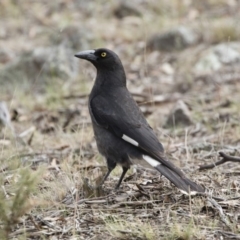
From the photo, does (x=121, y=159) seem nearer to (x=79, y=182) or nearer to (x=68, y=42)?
(x=79, y=182)

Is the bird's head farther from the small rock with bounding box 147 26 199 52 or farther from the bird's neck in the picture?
the small rock with bounding box 147 26 199 52

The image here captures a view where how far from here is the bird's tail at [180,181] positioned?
4.29m

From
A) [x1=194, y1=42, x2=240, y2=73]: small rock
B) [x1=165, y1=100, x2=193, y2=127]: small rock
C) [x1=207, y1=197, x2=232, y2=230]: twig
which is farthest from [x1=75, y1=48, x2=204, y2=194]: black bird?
[x1=194, y1=42, x2=240, y2=73]: small rock

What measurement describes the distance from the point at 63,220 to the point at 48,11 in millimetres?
9116

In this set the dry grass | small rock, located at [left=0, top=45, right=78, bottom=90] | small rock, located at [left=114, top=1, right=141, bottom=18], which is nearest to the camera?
the dry grass

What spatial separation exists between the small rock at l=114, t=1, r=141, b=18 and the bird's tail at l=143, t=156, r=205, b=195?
7.72m

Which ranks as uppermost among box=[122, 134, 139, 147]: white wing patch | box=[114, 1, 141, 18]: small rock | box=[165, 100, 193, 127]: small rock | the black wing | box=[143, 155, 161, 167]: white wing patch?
box=[114, 1, 141, 18]: small rock

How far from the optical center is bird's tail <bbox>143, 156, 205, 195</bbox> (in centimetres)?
429

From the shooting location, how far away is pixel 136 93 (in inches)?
313

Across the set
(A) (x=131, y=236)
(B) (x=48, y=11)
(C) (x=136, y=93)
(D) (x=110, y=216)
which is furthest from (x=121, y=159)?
(B) (x=48, y=11)

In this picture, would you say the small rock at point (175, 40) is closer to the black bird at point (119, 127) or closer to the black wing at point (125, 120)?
the black bird at point (119, 127)

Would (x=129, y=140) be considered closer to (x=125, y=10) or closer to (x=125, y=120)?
(x=125, y=120)

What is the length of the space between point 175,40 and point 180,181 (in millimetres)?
6175

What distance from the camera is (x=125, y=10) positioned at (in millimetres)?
12031
